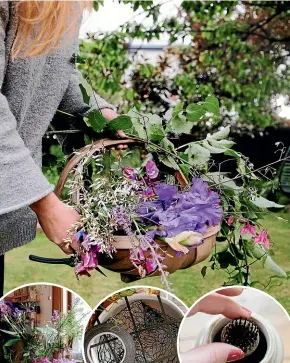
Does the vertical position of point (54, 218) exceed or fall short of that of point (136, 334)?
it exceeds it

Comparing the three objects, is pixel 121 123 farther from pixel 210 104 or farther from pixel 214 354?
pixel 214 354

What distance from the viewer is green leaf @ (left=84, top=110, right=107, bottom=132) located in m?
1.70

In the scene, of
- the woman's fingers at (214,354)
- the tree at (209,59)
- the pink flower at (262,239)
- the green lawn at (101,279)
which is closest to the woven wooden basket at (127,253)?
the woman's fingers at (214,354)

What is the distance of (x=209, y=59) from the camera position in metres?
6.29

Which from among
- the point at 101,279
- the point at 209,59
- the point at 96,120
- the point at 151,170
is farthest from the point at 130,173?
the point at 209,59

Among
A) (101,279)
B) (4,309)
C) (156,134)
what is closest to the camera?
(4,309)

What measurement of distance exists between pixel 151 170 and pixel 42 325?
18.2 inches

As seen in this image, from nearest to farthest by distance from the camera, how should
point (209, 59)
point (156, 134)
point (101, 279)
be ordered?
point (156, 134), point (101, 279), point (209, 59)

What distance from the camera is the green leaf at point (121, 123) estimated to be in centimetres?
169

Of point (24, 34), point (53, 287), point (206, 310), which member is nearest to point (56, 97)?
point (24, 34)

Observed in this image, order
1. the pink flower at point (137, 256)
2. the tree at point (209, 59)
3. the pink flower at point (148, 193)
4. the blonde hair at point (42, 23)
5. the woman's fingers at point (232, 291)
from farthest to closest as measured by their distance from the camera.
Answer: the tree at point (209, 59), the woman's fingers at point (232, 291), the pink flower at point (148, 193), the pink flower at point (137, 256), the blonde hair at point (42, 23)

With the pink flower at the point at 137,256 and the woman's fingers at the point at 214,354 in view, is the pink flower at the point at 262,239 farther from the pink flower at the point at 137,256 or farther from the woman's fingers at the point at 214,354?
the pink flower at the point at 137,256

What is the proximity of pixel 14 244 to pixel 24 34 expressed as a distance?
19.2 inches

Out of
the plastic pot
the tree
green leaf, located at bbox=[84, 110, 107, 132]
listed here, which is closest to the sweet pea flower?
the plastic pot
